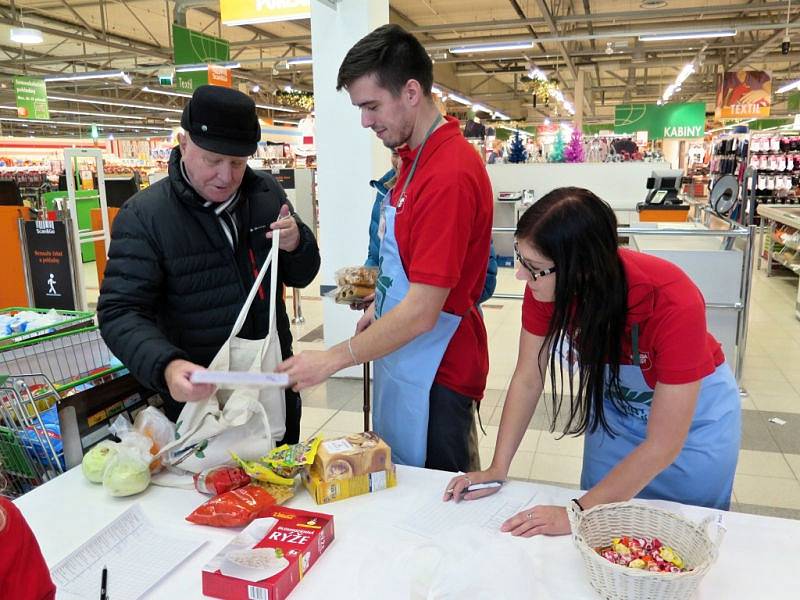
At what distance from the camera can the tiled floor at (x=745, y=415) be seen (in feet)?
11.9

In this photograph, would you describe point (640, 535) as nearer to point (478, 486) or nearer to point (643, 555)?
point (643, 555)

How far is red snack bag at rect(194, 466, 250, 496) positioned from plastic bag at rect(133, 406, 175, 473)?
0.18 metres

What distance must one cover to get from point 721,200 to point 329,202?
3874 millimetres

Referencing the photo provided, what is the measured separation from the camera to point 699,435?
1.70 meters

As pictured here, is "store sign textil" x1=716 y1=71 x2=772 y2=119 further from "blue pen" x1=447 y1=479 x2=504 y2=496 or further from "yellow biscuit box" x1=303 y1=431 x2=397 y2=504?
"yellow biscuit box" x1=303 y1=431 x2=397 y2=504

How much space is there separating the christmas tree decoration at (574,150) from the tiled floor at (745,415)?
137 inches

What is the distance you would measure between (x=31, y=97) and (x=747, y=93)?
54.0 ft

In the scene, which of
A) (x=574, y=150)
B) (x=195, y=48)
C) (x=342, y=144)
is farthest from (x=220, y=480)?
(x=195, y=48)

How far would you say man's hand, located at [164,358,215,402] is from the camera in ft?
5.26

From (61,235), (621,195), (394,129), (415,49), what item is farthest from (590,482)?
(621,195)

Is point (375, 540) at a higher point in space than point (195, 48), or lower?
lower

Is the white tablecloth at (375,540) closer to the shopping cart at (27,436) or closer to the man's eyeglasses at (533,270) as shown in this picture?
the shopping cart at (27,436)

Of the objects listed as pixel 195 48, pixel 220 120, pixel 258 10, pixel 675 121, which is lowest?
pixel 220 120

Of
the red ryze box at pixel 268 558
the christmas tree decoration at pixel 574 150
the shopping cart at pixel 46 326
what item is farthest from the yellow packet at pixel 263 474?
the christmas tree decoration at pixel 574 150
